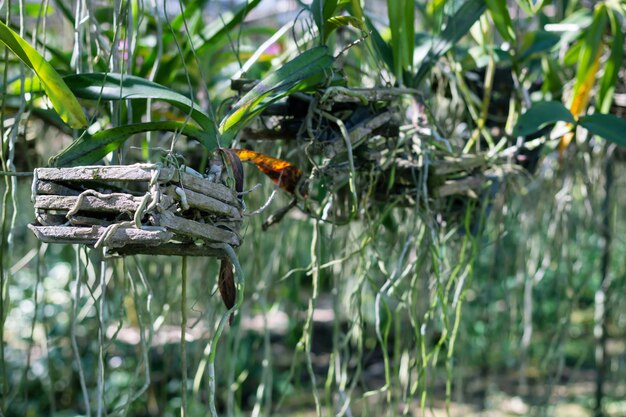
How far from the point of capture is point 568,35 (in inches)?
53.1

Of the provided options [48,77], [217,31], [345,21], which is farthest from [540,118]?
[48,77]

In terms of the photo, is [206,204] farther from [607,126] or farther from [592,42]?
[592,42]

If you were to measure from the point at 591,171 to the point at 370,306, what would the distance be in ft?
7.30

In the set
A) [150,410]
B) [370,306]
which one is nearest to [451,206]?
[150,410]

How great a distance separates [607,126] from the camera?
99cm

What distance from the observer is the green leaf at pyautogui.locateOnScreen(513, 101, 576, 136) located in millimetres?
1003

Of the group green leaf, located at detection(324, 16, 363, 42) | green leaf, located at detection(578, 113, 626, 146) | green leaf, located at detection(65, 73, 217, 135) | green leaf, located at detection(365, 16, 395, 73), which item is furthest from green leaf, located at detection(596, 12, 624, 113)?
green leaf, located at detection(65, 73, 217, 135)

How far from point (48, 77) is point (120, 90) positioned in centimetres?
7

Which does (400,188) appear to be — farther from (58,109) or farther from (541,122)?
(58,109)

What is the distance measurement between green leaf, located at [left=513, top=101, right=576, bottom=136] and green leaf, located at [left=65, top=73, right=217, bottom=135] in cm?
48

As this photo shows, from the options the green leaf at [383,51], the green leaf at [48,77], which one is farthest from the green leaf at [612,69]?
the green leaf at [48,77]

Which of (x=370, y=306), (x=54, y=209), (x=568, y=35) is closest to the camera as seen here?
(x=54, y=209)

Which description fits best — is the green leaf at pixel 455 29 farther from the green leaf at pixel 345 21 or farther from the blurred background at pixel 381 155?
the green leaf at pixel 345 21

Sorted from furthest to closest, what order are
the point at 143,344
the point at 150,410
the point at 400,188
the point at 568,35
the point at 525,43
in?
1. the point at 150,410
2. the point at 568,35
3. the point at 525,43
4. the point at 400,188
5. the point at 143,344
